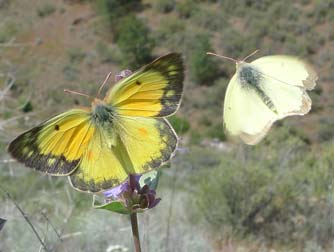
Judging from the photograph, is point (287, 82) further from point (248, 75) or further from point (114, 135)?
point (114, 135)

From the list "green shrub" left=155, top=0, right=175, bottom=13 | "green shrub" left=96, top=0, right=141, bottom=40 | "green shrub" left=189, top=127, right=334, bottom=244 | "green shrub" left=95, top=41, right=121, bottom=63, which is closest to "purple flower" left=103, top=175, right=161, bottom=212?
"green shrub" left=189, top=127, right=334, bottom=244

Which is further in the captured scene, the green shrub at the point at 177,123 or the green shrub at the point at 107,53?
the green shrub at the point at 107,53

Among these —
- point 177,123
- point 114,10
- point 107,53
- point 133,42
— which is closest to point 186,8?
point 114,10

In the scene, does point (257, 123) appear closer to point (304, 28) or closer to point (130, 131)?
point (130, 131)

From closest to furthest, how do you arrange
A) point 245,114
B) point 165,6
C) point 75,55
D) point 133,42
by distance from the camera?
1. point 245,114
2. point 133,42
3. point 75,55
4. point 165,6

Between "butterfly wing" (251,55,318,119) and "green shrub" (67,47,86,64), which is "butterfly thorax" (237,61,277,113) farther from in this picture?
"green shrub" (67,47,86,64)

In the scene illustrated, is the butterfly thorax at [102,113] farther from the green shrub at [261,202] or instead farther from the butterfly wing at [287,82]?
the green shrub at [261,202]

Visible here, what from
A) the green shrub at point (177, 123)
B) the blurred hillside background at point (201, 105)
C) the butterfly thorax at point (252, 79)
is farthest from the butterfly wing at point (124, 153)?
the blurred hillside background at point (201, 105)

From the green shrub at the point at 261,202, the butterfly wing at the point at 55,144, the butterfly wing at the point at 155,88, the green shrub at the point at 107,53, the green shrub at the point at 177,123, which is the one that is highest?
the butterfly wing at the point at 155,88
